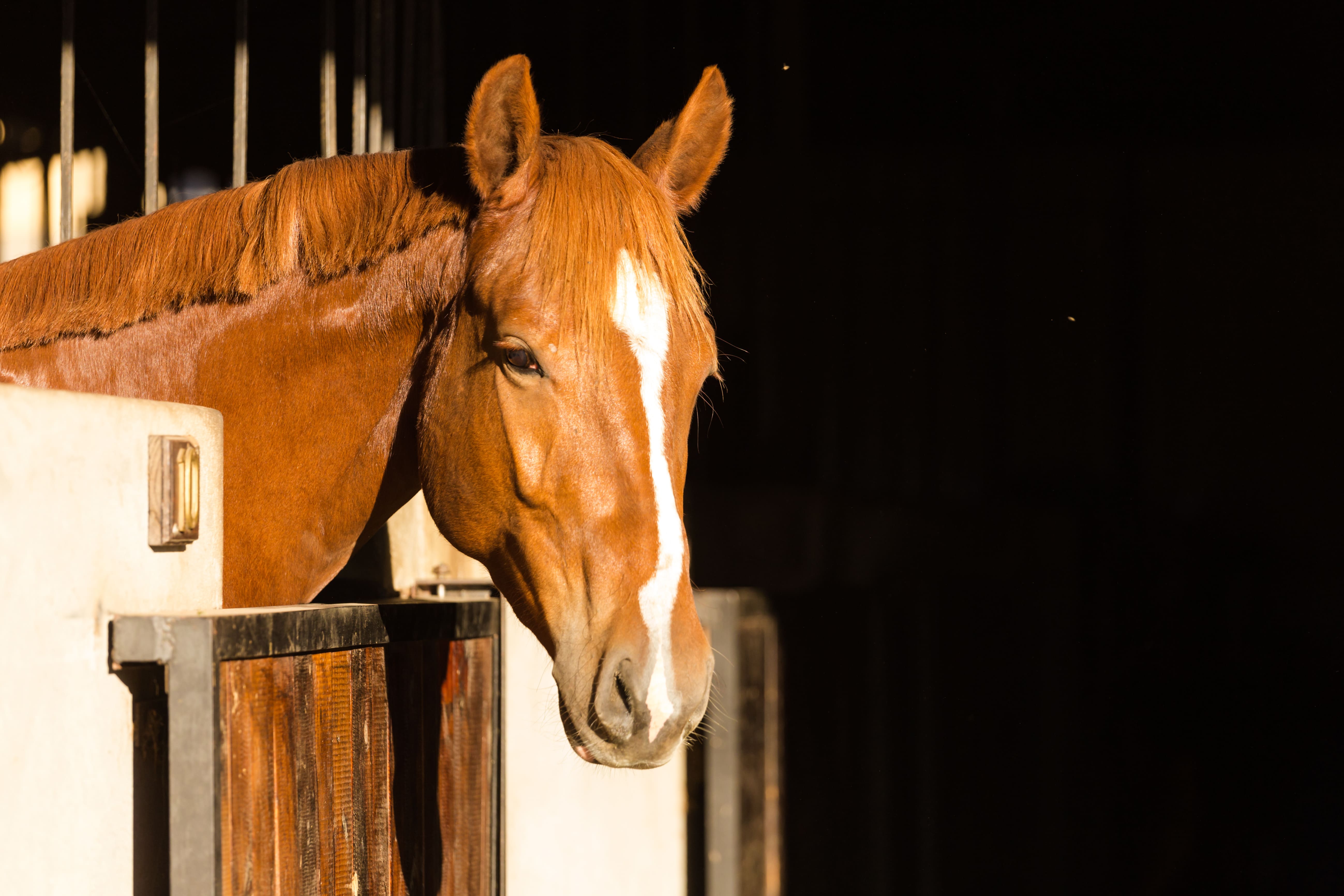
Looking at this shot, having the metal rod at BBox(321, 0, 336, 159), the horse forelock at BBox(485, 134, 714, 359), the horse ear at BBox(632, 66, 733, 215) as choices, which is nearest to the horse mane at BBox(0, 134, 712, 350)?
the horse forelock at BBox(485, 134, 714, 359)

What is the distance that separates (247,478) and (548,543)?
571mm

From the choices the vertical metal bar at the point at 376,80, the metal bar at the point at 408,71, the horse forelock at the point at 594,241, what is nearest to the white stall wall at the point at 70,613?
the horse forelock at the point at 594,241

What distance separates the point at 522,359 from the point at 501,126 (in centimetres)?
37

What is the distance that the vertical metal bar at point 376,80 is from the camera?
111 inches

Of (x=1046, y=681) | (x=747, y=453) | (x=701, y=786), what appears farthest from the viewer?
(x=747, y=453)

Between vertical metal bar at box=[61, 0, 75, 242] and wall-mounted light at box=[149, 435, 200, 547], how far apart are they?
128cm

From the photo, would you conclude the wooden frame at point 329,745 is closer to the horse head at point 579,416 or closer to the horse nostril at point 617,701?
the horse head at point 579,416

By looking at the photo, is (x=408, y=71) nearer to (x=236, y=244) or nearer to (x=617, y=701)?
(x=236, y=244)

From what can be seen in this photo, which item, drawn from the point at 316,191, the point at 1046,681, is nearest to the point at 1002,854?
the point at 1046,681

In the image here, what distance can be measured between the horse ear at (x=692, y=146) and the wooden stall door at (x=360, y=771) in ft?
2.82

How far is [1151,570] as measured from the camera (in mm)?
3600

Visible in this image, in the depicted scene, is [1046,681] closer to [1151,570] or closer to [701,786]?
[1151,570]

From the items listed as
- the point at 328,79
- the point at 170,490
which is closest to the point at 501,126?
the point at 170,490

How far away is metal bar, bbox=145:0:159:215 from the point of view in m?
2.38
